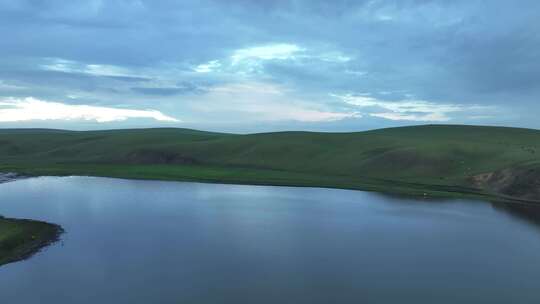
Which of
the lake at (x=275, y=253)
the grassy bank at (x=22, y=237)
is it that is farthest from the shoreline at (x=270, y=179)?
the grassy bank at (x=22, y=237)

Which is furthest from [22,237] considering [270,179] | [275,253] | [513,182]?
[513,182]

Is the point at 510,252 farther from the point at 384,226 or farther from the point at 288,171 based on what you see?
the point at 288,171

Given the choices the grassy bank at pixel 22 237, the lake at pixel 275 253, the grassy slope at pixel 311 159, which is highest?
the grassy slope at pixel 311 159

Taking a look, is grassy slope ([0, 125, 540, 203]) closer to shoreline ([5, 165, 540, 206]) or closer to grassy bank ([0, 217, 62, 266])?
shoreline ([5, 165, 540, 206])

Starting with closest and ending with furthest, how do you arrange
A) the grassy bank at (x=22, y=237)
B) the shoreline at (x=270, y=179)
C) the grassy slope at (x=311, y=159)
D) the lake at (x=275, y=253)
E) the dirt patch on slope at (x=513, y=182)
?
the lake at (x=275, y=253)
the grassy bank at (x=22, y=237)
the dirt patch on slope at (x=513, y=182)
the shoreline at (x=270, y=179)
the grassy slope at (x=311, y=159)

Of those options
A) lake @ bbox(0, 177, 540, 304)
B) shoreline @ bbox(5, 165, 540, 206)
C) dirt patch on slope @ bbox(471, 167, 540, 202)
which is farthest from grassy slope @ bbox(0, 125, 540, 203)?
lake @ bbox(0, 177, 540, 304)

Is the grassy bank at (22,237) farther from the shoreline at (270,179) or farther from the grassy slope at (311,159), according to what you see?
the grassy slope at (311,159)

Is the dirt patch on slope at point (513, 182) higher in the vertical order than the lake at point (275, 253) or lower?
higher

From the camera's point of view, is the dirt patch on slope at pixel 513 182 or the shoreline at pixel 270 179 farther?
the shoreline at pixel 270 179
